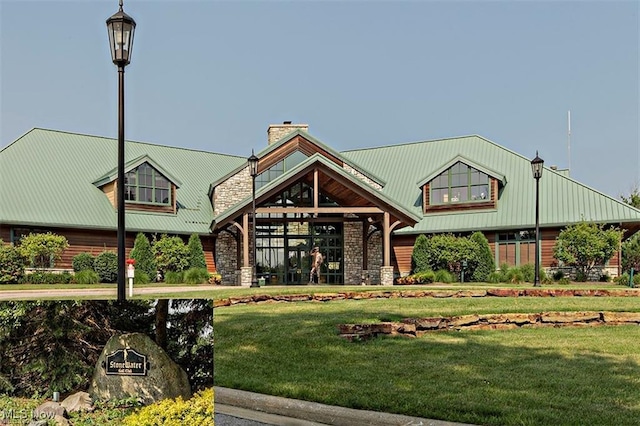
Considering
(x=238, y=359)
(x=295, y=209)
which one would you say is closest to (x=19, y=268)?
(x=295, y=209)

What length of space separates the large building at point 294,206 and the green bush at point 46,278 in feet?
9.49

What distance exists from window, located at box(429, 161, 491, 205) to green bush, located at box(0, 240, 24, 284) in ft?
64.0

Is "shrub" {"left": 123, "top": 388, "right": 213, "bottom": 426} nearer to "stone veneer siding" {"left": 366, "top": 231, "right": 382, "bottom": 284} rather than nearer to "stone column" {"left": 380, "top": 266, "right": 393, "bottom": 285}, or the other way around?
"stone column" {"left": 380, "top": 266, "right": 393, "bottom": 285}

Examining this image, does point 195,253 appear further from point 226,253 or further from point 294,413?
point 294,413

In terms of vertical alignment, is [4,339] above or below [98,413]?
above

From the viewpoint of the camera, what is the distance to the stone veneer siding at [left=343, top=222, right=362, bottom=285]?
33.9 metres

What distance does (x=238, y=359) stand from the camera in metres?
9.52

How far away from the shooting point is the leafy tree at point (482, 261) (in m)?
32.1

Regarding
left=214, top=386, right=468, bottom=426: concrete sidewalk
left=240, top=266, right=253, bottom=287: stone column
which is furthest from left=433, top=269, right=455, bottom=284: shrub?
left=214, top=386, right=468, bottom=426: concrete sidewalk

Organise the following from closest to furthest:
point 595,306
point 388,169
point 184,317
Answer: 1. point 184,317
2. point 595,306
3. point 388,169

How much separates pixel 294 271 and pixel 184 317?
1121 inches

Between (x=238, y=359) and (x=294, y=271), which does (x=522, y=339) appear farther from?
(x=294, y=271)

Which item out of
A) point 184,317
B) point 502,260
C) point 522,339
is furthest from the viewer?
point 502,260

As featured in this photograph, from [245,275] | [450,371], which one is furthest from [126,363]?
[245,275]
